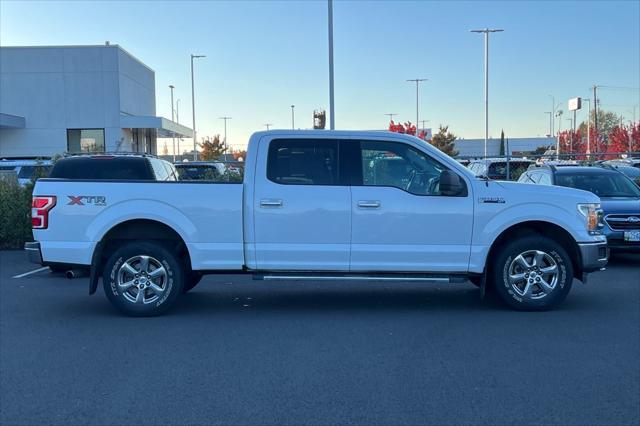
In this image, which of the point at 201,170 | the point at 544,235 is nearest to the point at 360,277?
the point at 544,235

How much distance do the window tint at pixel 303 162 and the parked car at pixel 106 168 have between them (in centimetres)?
479

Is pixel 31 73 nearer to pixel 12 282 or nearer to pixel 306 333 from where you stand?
pixel 12 282

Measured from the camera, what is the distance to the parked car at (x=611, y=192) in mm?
10683

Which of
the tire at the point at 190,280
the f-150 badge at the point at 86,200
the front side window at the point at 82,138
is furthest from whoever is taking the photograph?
the front side window at the point at 82,138

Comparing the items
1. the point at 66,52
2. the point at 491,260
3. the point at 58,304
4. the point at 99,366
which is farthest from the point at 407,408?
the point at 66,52

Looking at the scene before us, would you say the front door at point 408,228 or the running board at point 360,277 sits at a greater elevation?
the front door at point 408,228

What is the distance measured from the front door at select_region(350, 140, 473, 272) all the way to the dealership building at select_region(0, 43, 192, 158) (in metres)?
30.5

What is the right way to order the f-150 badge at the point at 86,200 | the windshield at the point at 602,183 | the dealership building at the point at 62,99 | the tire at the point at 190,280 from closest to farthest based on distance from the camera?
the f-150 badge at the point at 86,200, the tire at the point at 190,280, the windshield at the point at 602,183, the dealership building at the point at 62,99

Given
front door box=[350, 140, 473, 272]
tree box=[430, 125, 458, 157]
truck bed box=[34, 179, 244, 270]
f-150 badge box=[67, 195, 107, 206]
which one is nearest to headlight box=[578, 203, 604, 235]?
front door box=[350, 140, 473, 272]

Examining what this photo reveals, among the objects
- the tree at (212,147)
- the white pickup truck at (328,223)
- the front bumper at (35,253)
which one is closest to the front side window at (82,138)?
the tree at (212,147)

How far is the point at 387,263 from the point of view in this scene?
7.46 m

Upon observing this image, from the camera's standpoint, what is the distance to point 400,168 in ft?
24.9

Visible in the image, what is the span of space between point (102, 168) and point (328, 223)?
5.95 meters

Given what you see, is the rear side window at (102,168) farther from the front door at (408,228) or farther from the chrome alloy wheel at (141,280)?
the front door at (408,228)
